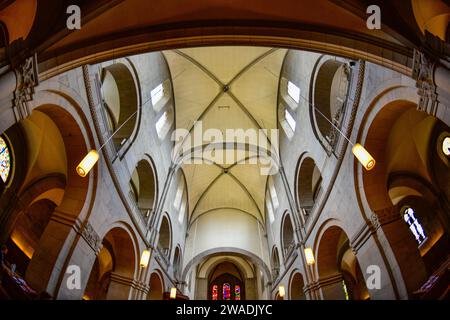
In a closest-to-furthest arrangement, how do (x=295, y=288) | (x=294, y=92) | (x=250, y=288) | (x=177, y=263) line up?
Answer: (x=294, y=92), (x=295, y=288), (x=177, y=263), (x=250, y=288)

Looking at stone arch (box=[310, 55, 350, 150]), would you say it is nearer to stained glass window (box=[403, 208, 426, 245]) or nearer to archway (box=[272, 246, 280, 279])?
stained glass window (box=[403, 208, 426, 245])

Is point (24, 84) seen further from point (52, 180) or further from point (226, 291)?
point (226, 291)

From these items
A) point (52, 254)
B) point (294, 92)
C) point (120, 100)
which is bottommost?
point (52, 254)

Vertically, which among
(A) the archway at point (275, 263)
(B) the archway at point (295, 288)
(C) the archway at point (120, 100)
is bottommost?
(B) the archway at point (295, 288)

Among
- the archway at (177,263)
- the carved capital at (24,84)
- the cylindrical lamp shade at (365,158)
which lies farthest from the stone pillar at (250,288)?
the carved capital at (24,84)

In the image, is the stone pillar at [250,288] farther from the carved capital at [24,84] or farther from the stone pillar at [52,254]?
the carved capital at [24,84]

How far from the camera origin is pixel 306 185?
46.8ft

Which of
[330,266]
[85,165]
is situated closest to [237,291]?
[330,266]

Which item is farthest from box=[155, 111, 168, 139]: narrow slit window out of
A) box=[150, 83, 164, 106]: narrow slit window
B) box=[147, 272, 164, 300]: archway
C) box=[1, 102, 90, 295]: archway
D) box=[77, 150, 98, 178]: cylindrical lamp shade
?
box=[77, 150, 98, 178]: cylindrical lamp shade

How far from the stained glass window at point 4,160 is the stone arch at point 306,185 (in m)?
10.8

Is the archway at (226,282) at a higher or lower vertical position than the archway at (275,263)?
higher

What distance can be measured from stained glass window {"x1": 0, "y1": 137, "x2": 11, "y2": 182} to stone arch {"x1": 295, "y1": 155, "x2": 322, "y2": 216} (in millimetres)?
10778

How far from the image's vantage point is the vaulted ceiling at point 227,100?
1523 centimetres

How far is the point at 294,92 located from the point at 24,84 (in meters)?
11.8
